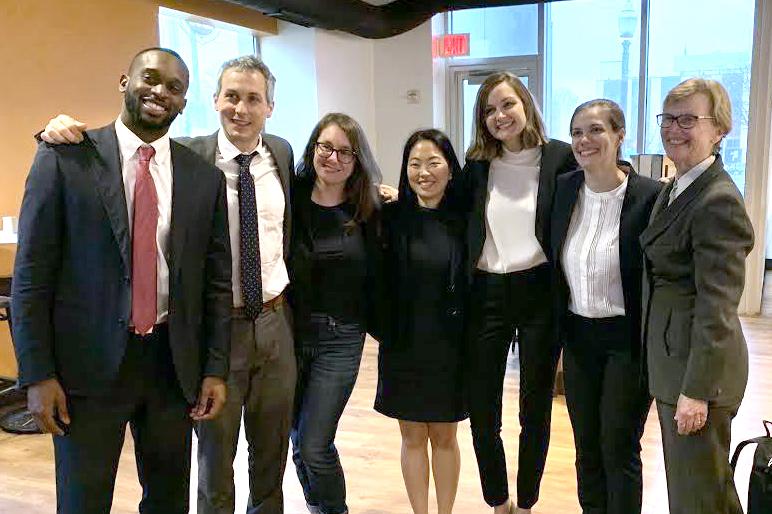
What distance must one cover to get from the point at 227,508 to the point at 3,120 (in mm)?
3265

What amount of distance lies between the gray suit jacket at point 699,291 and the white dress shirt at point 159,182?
134 centimetres

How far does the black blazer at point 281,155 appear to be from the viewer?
85.7 inches

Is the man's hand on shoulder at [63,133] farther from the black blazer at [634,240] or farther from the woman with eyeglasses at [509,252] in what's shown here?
the black blazer at [634,240]

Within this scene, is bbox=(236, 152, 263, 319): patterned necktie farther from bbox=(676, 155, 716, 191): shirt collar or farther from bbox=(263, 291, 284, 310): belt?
bbox=(676, 155, 716, 191): shirt collar

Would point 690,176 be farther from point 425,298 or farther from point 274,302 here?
point 274,302

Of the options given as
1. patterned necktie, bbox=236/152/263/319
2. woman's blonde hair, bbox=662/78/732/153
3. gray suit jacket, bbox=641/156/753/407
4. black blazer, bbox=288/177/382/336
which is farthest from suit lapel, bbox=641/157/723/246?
patterned necktie, bbox=236/152/263/319

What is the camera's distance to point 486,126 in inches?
97.9

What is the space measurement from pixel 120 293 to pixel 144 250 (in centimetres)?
12

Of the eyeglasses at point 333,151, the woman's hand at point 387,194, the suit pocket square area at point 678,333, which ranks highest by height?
the eyeglasses at point 333,151

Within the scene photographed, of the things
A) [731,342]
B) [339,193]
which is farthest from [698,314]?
[339,193]

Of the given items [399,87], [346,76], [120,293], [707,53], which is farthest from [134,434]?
[707,53]

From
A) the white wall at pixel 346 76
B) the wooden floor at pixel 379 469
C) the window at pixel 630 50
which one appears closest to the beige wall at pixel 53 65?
the wooden floor at pixel 379 469

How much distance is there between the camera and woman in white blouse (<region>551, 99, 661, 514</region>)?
2172 millimetres

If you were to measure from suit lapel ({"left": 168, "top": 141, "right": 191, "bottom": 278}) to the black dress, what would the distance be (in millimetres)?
850
